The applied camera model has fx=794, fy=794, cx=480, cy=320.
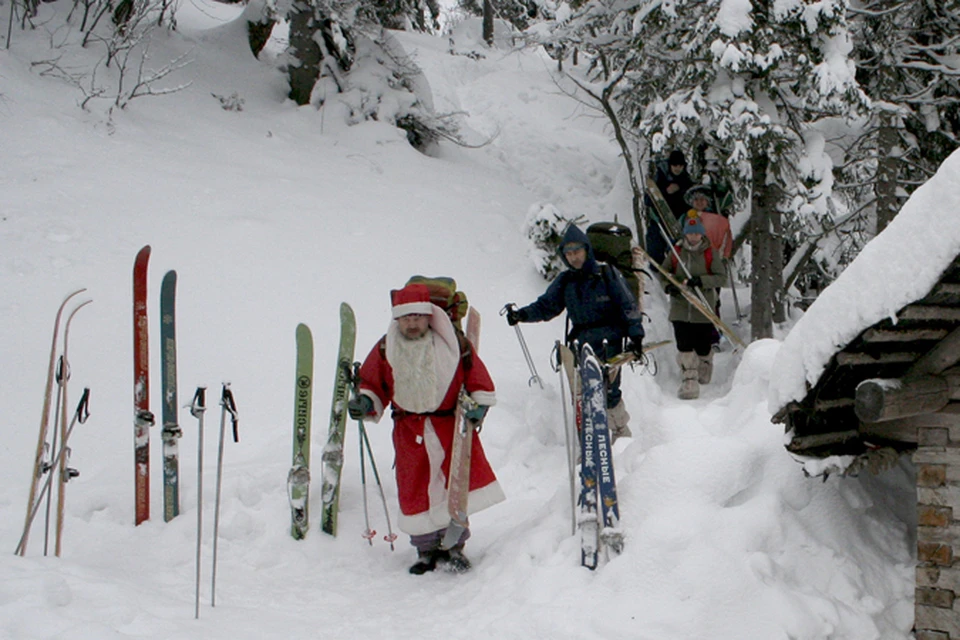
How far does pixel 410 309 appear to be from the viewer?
4641 millimetres

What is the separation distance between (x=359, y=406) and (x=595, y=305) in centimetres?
222

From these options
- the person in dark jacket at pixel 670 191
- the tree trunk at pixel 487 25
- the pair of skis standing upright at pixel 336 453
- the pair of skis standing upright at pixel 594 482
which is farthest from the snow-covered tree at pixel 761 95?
the tree trunk at pixel 487 25

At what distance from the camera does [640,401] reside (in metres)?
7.75

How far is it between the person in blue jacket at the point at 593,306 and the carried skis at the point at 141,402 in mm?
2607

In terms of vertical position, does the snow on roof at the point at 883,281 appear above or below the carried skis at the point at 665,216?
below

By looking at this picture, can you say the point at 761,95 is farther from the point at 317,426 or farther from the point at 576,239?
the point at 317,426

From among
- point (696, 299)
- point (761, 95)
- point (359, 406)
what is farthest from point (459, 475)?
point (761, 95)

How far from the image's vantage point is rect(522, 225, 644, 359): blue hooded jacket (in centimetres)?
596

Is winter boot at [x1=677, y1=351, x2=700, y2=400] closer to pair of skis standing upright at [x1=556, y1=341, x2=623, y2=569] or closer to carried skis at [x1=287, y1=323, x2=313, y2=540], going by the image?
pair of skis standing upright at [x1=556, y1=341, x2=623, y2=569]

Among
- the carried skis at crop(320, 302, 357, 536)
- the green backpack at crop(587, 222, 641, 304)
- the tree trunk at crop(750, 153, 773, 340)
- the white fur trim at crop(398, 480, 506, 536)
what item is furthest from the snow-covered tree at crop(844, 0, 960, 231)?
the white fur trim at crop(398, 480, 506, 536)

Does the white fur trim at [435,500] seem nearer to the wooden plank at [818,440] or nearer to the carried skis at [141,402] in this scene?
the carried skis at [141,402]

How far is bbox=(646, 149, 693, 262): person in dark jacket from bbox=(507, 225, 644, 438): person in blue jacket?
3699 mm

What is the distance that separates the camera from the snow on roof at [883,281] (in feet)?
10.6

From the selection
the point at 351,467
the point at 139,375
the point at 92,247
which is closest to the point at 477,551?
the point at 351,467
